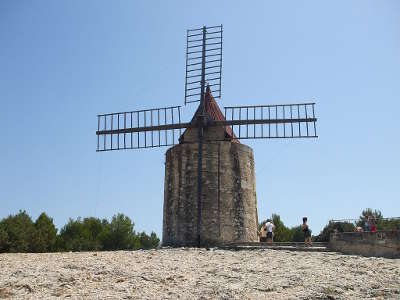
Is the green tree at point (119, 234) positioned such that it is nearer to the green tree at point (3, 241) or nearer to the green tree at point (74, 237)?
A: the green tree at point (74, 237)

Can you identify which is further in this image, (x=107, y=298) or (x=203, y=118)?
(x=203, y=118)

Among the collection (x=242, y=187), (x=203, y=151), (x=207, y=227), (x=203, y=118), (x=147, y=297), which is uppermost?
(x=203, y=118)

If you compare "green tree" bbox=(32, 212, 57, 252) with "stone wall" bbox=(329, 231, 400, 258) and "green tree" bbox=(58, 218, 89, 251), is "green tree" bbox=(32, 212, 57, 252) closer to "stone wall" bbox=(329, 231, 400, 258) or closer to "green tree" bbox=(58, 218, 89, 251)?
"green tree" bbox=(58, 218, 89, 251)

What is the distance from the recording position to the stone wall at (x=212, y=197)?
15.4m

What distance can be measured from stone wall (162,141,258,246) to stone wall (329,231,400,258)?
12.8 feet

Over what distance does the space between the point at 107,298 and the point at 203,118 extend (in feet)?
32.2

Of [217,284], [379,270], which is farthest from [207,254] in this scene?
[379,270]

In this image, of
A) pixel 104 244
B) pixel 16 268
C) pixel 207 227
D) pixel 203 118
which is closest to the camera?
pixel 16 268

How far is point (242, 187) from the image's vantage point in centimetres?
1597

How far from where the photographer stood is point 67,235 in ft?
114

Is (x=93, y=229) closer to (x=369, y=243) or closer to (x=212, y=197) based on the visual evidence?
(x=212, y=197)

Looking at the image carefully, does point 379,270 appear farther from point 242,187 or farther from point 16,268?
point 16,268

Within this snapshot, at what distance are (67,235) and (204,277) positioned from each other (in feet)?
90.3

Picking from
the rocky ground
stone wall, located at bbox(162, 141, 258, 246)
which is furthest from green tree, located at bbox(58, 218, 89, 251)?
the rocky ground
